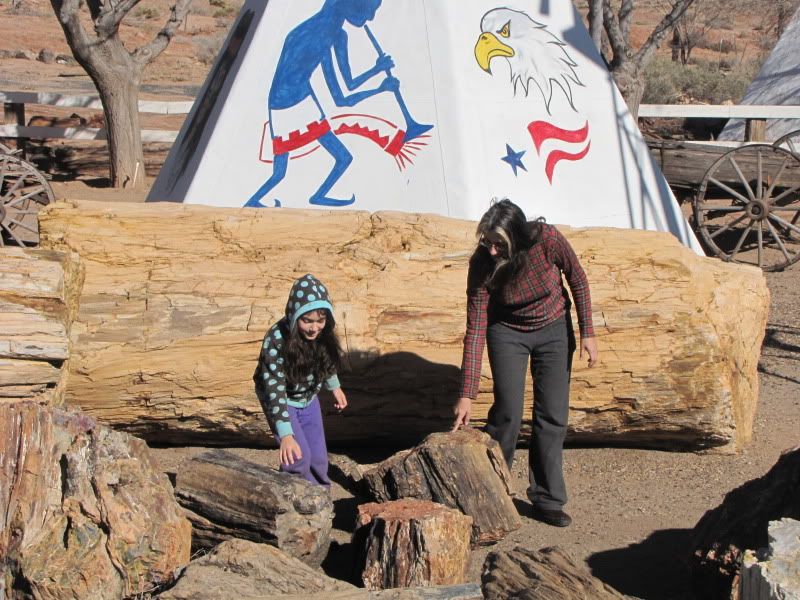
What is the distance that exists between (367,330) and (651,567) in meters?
1.66

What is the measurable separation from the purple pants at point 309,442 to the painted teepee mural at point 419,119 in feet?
10.1

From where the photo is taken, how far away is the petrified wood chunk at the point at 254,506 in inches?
146

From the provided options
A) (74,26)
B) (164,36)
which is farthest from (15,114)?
(164,36)

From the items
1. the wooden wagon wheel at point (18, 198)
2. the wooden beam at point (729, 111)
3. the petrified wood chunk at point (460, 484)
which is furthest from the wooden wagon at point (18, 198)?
the wooden beam at point (729, 111)

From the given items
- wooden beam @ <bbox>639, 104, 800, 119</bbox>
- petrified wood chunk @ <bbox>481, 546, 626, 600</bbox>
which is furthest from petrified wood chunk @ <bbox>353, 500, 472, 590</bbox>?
wooden beam @ <bbox>639, 104, 800, 119</bbox>

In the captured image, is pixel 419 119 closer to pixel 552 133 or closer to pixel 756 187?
pixel 552 133

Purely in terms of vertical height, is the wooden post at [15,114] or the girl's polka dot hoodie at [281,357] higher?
the wooden post at [15,114]

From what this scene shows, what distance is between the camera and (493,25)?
25.1 ft

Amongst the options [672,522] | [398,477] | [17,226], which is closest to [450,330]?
[398,477]

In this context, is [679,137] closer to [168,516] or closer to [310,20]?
[310,20]

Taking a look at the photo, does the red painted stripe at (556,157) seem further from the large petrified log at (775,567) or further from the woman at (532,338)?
the large petrified log at (775,567)

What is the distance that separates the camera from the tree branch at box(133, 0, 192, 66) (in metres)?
13.4

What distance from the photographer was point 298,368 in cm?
394

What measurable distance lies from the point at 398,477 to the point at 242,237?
65.1 inches
